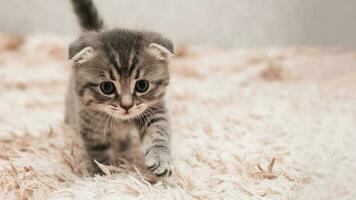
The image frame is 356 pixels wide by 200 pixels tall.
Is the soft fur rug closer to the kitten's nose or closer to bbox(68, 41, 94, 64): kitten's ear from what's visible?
the kitten's nose

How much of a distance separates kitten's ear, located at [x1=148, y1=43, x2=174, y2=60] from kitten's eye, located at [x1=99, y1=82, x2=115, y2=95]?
0.42 feet

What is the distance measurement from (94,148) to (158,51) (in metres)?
0.29

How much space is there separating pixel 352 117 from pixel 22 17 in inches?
106

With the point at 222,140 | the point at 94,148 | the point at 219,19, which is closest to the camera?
the point at 94,148

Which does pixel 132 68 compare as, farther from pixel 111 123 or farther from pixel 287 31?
pixel 287 31

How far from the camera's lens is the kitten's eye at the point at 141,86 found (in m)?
1.05

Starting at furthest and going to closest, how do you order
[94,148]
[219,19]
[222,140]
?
[219,19]
[222,140]
[94,148]

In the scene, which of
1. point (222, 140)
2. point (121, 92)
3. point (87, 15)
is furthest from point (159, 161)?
point (87, 15)

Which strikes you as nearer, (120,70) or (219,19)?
(120,70)

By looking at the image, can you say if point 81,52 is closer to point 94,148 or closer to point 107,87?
point 107,87

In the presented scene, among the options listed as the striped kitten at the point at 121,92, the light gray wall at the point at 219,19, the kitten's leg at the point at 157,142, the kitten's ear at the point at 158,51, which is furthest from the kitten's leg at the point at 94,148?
the light gray wall at the point at 219,19

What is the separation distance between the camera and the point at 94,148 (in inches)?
44.3

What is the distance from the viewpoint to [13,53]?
289 cm

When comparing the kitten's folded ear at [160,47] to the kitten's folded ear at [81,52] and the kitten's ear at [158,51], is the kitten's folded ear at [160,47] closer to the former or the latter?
the kitten's ear at [158,51]
